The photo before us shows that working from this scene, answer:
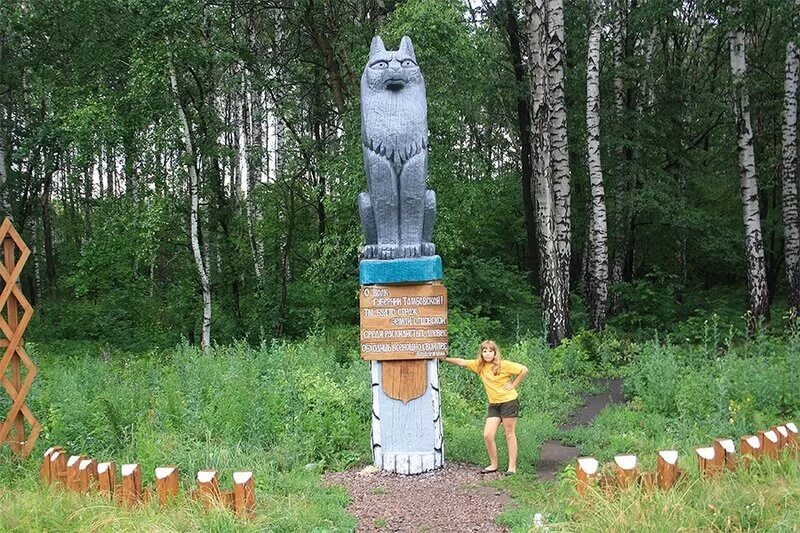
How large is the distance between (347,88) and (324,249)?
414 cm

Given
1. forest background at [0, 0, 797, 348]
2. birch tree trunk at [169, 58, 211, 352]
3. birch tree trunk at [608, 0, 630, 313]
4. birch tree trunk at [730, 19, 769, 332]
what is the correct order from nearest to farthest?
birch tree trunk at [730, 19, 769, 332]
forest background at [0, 0, 797, 348]
birch tree trunk at [169, 58, 211, 352]
birch tree trunk at [608, 0, 630, 313]

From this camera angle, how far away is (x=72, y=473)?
4.78 meters

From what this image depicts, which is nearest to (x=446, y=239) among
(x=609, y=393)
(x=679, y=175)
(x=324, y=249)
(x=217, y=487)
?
(x=324, y=249)

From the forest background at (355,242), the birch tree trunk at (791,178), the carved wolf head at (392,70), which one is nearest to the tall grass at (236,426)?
the forest background at (355,242)

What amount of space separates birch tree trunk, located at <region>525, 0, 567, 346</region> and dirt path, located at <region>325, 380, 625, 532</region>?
394 centimetres

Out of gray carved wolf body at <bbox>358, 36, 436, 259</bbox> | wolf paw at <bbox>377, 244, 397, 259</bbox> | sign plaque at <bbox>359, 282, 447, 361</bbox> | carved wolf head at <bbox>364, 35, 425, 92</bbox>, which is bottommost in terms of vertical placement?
sign plaque at <bbox>359, 282, 447, 361</bbox>

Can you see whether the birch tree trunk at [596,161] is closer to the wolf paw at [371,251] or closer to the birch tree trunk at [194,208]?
the wolf paw at [371,251]

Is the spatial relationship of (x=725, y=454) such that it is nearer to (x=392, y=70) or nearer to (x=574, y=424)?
(x=574, y=424)

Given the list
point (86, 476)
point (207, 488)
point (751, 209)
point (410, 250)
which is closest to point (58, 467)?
point (86, 476)

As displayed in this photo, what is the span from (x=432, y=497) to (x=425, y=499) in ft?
0.21

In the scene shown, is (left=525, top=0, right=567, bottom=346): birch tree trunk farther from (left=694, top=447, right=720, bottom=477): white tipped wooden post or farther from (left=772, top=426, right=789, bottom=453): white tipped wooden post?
(left=694, top=447, right=720, bottom=477): white tipped wooden post

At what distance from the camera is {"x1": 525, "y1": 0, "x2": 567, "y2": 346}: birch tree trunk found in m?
9.90

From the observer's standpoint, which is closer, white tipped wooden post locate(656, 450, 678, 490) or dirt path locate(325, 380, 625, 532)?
white tipped wooden post locate(656, 450, 678, 490)

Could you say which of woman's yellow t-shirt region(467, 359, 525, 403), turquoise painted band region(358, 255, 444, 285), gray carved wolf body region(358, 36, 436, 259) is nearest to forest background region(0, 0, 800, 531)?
woman's yellow t-shirt region(467, 359, 525, 403)
